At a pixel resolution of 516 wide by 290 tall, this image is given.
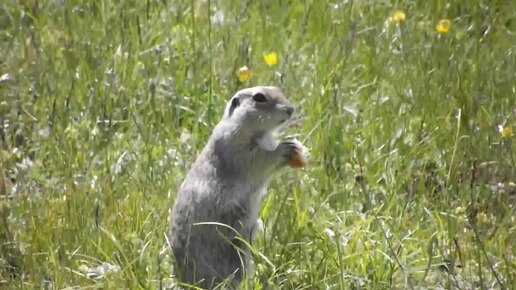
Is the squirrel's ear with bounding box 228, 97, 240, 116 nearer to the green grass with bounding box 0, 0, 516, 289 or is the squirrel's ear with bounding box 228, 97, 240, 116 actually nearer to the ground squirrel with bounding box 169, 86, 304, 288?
the ground squirrel with bounding box 169, 86, 304, 288

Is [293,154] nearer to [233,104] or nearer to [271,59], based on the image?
[233,104]

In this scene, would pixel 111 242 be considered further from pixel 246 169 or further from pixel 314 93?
pixel 314 93

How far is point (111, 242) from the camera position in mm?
4602

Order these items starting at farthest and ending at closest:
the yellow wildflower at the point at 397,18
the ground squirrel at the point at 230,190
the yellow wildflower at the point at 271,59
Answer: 1. the yellow wildflower at the point at 397,18
2. the yellow wildflower at the point at 271,59
3. the ground squirrel at the point at 230,190

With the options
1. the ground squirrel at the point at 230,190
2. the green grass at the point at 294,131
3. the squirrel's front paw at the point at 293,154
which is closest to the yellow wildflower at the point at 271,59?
the green grass at the point at 294,131

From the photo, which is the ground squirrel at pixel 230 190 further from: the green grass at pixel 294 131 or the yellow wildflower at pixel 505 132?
the yellow wildflower at pixel 505 132

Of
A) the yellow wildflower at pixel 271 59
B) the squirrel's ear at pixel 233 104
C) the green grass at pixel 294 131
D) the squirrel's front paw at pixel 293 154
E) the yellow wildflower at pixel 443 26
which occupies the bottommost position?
the green grass at pixel 294 131

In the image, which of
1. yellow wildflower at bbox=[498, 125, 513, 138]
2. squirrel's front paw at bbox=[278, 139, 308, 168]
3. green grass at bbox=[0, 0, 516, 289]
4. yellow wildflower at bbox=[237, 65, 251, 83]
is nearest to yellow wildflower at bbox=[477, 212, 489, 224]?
green grass at bbox=[0, 0, 516, 289]

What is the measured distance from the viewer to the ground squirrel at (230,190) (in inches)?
173

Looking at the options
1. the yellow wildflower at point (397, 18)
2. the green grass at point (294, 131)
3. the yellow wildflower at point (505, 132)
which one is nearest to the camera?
the green grass at point (294, 131)

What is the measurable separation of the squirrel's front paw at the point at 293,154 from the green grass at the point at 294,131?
142 mm

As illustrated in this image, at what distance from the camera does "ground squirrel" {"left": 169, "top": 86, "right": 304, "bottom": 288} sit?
4.39 meters

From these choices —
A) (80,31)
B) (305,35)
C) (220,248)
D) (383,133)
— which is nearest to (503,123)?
(383,133)

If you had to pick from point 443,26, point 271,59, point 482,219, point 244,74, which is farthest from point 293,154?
point 443,26
